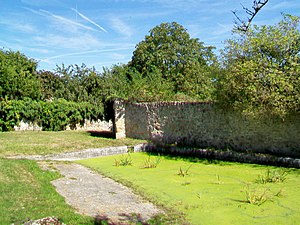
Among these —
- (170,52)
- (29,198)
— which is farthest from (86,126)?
(29,198)

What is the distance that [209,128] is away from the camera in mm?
11891

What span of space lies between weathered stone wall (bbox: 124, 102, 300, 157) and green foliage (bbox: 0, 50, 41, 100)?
319 inches

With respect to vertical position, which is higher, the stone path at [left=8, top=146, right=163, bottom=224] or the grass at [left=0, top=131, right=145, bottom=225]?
the grass at [left=0, top=131, right=145, bottom=225]

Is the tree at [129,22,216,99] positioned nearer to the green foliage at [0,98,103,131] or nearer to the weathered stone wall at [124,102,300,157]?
the green foliage at [0,98,103,131]

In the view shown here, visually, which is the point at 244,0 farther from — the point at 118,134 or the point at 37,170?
the point at 118,134

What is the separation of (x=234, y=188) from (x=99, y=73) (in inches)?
693

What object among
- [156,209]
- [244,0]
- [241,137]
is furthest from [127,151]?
[244,0]

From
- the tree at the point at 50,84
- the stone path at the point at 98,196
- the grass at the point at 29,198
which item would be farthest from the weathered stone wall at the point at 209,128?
the tree at the point at 50,84

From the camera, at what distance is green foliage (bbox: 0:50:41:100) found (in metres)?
18.9

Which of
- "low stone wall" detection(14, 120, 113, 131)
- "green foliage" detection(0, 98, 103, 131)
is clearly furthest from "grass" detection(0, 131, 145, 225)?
"low stone wall" detection(14, 120, 113, 131)

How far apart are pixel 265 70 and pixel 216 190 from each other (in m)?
4.64

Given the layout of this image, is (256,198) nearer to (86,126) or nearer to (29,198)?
(29,198)

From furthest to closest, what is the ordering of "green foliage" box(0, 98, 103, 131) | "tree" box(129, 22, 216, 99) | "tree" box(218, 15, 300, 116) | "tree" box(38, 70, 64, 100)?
"tree" box(129, 22, 216, 99), "tree" box(38, 70, 64, 100), "green foliage" box(0, 98, 103, 131), "tree" box(218, 15, 300, 116)

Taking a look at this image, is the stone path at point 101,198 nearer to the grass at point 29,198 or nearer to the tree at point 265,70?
the grass at point 29,198
